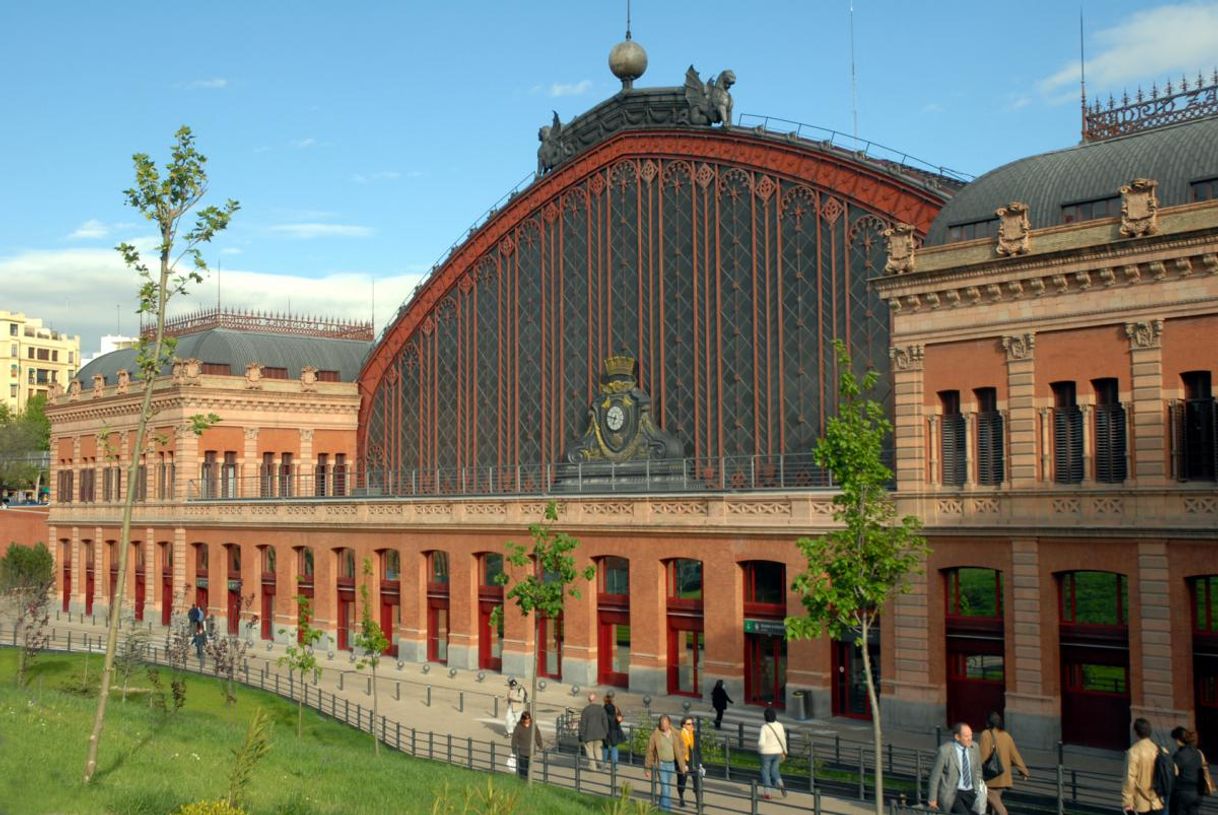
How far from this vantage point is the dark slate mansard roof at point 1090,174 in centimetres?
3694

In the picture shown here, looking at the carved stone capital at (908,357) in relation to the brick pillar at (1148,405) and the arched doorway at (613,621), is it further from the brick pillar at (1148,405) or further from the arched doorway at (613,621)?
the arched doorway at (613,621)

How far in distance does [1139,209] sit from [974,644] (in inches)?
501

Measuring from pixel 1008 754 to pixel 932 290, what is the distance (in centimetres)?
1802

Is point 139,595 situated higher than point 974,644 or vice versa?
point 974,644

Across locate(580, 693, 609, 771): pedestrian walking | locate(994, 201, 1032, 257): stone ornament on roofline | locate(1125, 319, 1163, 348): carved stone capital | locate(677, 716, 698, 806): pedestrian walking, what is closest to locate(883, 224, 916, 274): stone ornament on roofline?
locate(994, 201, 1032, 257): stone ornament on roofline

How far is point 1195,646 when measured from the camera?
33.7 metres

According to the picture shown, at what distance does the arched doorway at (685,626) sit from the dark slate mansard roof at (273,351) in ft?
116

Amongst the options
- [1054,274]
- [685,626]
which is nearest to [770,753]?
[1054,274]

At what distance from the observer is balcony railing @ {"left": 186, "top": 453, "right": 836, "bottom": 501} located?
49.7m

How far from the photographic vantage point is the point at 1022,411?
37.3 meters

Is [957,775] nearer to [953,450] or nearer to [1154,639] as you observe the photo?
[1154,639]

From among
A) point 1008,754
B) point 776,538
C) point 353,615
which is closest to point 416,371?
point 353,615

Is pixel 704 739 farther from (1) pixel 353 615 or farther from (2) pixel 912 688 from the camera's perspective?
(1) pixel 353 615

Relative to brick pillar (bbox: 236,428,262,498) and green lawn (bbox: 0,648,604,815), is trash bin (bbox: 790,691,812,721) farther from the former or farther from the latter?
brick pillar (bbox: 236,428,262,498)
